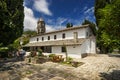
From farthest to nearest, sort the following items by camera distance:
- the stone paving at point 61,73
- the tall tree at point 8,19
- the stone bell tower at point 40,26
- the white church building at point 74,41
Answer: the stone bell tower at point 40,26 < the white church building at point 74,41 < the tall tree at point 8,19 < the stone paving at point 61,73

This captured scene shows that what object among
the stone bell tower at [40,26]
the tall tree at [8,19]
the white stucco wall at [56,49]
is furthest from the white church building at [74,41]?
the tall tree at [8,19]

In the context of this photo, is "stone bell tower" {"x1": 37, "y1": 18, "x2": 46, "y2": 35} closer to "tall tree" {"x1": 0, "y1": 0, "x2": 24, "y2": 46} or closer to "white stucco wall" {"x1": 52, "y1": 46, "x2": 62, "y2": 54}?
"white stucco wall" {"x1": 52, "y1": 46, "x2": 62, "y2": 54}

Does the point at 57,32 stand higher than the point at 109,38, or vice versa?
the point at 57,32

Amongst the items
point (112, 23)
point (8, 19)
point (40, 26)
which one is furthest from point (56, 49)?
point (112, 23)

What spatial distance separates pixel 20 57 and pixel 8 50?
4.09 meters

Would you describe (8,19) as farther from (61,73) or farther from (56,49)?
(56,49)

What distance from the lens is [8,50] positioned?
91.5 ft

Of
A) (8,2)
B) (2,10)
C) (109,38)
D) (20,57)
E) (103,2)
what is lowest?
(20,57)

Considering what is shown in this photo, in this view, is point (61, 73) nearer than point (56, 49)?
Yes

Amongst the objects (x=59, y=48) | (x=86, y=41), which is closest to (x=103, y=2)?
(x=86, y=41)

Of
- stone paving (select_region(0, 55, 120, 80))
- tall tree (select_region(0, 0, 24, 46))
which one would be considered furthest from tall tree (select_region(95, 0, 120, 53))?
tall tree (select_region(0, 0, 24, 46))

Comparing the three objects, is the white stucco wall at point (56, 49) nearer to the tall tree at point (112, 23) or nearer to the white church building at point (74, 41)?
the white church building at point (74, 41)

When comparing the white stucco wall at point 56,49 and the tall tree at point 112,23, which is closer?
the tall tree at point 112,23

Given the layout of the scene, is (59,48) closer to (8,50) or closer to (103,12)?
(8,50)
